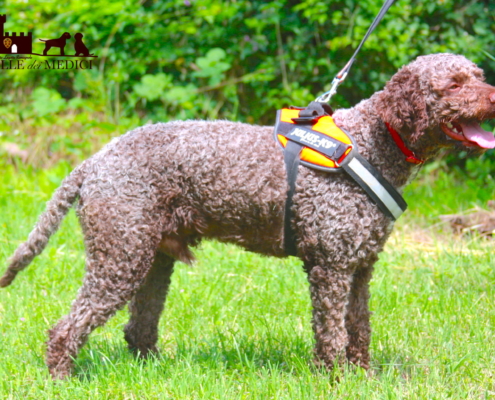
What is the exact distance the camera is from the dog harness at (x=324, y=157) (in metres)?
3.29

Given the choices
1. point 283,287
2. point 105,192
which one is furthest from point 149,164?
point 283,287

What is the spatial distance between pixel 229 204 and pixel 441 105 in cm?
116

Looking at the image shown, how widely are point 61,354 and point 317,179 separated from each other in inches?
64.1

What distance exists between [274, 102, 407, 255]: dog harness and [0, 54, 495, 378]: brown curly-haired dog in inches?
1.6

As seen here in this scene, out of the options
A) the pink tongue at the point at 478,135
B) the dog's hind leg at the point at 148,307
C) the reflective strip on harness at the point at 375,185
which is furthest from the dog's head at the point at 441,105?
the dog's hind leg at the point at 148,307

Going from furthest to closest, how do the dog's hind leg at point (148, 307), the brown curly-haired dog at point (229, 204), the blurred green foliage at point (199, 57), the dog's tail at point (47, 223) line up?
the blurred green foliage at point (199, 57) < the dog's hind leg at point (148, 307) < the dog's tail at point (47, 223) < the brown curly-haired dog at point (229, 204)

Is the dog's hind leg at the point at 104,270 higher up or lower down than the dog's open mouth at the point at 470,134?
lower down

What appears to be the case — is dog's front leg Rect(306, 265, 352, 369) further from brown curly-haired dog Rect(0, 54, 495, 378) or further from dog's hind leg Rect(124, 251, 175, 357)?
dog's hind leg Rect(124, 251, 175, 357)

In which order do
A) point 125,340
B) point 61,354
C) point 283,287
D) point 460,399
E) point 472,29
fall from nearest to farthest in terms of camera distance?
point 460,399 < point 61,354 < point 125,340 < point 283,287 < point 472,29

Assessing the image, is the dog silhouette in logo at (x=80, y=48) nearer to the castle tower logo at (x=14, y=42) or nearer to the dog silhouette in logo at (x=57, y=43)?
the dog silhouette in logo at (x=57, y=43)

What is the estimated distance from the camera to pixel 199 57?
8.32 metres

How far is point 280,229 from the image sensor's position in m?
3.43

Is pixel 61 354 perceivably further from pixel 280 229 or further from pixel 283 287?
pixel 283 287

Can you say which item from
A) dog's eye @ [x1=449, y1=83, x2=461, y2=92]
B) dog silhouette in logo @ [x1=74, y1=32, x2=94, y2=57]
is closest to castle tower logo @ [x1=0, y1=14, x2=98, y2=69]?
dog silhouette in logo @ [x1=74, y1=32, x2=94, y2=57]
